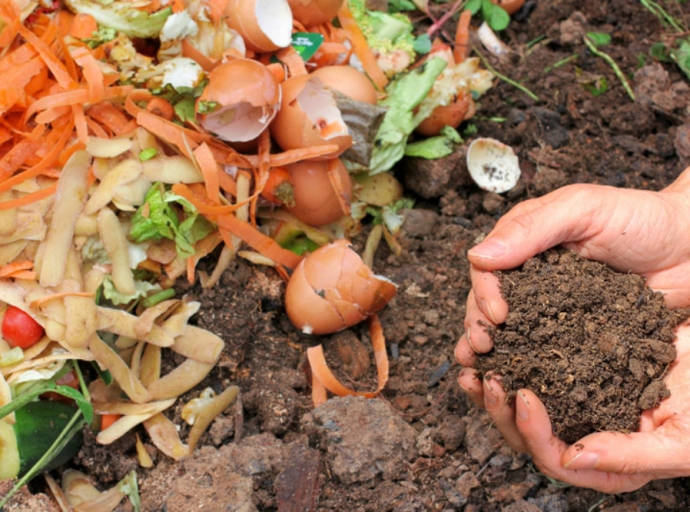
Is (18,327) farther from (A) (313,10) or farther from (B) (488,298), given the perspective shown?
(A) (313,10)

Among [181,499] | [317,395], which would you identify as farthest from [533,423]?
[181,499]

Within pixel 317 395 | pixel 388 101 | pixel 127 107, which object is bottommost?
pixel 317 395

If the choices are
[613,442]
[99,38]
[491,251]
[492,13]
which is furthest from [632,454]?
[492,13]

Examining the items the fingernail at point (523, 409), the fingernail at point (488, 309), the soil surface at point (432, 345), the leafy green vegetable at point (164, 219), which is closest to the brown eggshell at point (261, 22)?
the leafy green vegetable at point (164, 219)

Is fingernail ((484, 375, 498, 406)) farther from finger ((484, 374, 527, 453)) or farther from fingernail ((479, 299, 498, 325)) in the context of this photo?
fingernail ((479, 299, 498, 325))

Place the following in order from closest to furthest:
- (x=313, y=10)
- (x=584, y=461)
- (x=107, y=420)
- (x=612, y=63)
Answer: (x=584, y=461), (x=107, y=420), (x=313, y=10), (x=612, y=63)

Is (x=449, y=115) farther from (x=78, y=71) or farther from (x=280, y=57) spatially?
(x=78, y=71)

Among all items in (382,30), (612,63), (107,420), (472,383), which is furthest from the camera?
(612,63)

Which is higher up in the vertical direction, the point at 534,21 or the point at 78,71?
the point at 78,71
